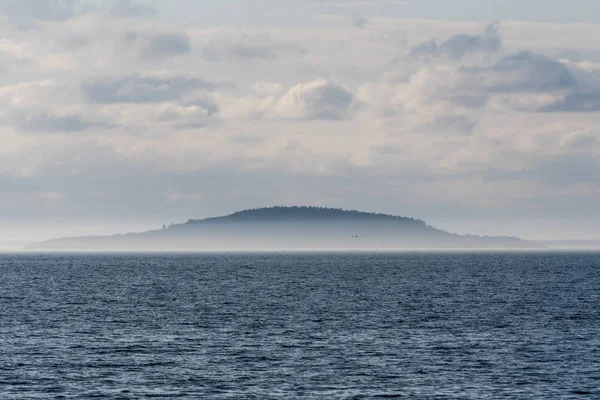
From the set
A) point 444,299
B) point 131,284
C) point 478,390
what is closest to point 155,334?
point 478,390

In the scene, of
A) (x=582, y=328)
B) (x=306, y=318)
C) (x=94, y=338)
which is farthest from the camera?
(x=306, y=318)

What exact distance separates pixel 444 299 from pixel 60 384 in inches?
3000

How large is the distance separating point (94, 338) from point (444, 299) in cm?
6006

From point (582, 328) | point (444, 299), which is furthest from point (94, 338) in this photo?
point (444, 299)

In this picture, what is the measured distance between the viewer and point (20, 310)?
110938mm

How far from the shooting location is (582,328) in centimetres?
8931

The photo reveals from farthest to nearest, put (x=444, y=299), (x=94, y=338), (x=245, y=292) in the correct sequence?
(x=245, y=292) → (x=444, y=299) → (x=94, y=338)

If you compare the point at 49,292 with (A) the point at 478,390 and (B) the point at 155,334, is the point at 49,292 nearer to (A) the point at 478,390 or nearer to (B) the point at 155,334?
(B) the point at 155,334

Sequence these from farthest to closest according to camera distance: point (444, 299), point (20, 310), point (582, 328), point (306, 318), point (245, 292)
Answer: point (245, 292) → point (444, 299) → point (20, 310) → point (306, 318) → point (582, 328)

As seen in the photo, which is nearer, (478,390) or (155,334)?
(478,390)

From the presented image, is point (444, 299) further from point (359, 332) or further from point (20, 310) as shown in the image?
point (20, 310)

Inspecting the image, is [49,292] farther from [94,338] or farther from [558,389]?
[558,389]

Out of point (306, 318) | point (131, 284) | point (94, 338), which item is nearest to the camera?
point (94, 338)

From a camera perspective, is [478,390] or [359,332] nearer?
[478,390]
